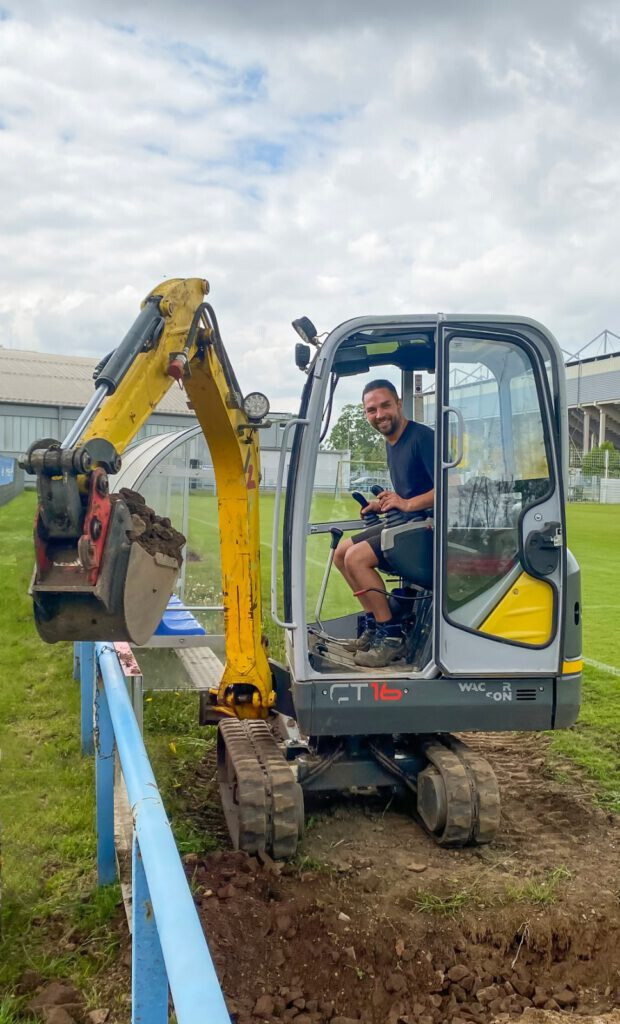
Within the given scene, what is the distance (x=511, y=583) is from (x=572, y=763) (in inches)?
84.0

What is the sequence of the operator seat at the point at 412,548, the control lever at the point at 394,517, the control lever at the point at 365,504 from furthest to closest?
1. the control lever at the point at 365,504
2. the control lever at the point at 394,517
3. the operator seat at the point at 412,548

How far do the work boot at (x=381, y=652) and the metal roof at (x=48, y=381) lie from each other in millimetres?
32088

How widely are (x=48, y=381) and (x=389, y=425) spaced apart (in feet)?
140

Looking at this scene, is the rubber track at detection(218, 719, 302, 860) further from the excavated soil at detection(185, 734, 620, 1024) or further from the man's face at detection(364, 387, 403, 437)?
the man's face at detection(364, 387, 403, 437)

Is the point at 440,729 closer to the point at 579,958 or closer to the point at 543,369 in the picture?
the point at 579,958

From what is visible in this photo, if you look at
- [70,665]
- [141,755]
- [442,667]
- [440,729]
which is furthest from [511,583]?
[70,665]

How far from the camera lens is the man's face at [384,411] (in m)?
5.10

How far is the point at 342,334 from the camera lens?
4.48m

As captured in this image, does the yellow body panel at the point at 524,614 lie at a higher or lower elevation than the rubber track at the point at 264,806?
higher

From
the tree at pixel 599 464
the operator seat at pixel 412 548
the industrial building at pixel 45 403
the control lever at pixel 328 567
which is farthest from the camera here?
the tree at pixel 599 464

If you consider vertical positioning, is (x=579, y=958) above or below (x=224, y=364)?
below

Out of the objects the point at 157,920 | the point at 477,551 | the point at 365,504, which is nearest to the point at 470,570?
the point at 477,551

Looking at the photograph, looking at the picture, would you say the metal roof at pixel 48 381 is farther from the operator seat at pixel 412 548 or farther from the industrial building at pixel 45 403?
the operator seat at pixel 412 548

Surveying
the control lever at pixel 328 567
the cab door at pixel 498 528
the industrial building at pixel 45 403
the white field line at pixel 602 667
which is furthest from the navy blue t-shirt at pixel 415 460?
the industrial building at pixel 45 403
